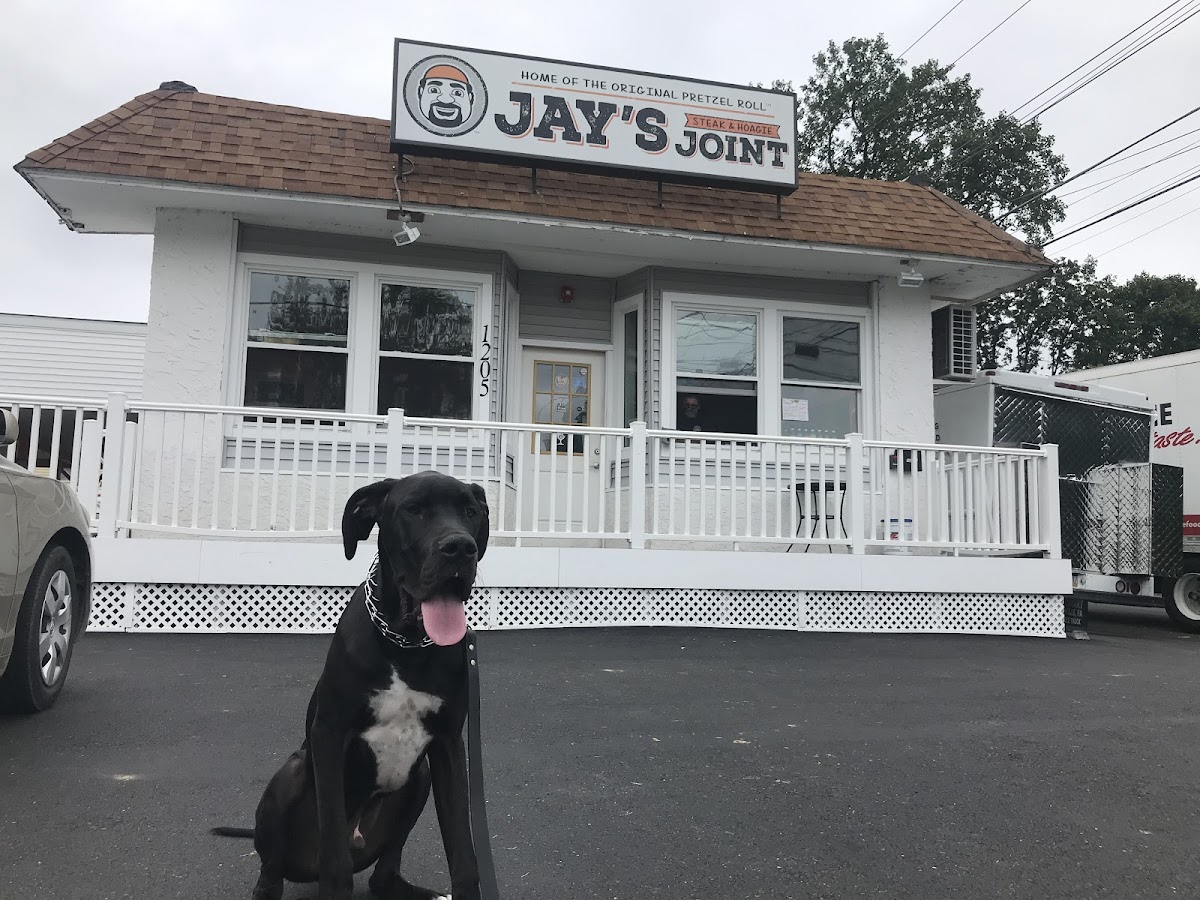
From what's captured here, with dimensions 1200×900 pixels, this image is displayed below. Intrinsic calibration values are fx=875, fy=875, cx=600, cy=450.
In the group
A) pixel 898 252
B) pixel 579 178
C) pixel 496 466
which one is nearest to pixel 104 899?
pixel 496 466

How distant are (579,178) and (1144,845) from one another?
24.7 ft

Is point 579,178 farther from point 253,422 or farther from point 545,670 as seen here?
point 545,670

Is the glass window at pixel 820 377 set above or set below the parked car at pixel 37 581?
above

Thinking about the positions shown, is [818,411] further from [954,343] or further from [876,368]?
[954,343]

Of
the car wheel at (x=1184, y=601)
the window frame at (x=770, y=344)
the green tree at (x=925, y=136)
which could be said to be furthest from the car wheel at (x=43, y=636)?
the green tree at (x=925, y=136)

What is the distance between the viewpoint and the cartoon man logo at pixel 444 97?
8.30m

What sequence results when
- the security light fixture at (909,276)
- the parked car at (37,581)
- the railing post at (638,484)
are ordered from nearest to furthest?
the parked car at (37,581), the railing post at (638,484), the security light fixture at (909,276)

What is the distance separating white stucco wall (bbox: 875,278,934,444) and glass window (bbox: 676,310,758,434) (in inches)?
57.7

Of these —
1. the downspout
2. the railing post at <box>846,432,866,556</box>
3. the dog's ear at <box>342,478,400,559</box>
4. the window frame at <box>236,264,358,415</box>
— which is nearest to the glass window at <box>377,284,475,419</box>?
the window frame at <box>236,264,358,415</box>

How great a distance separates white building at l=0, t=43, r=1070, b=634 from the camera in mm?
7125

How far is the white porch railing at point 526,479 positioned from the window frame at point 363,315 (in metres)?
0.39

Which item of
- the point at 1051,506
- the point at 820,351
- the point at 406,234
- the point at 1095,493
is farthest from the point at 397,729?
the point at 1095,493

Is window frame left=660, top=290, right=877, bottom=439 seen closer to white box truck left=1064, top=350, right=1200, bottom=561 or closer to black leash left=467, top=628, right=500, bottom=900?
white box truck left=1064, top=350, right=1200, bottom=561

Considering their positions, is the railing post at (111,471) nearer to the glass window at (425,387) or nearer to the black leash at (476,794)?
the glass window at (425,387)
